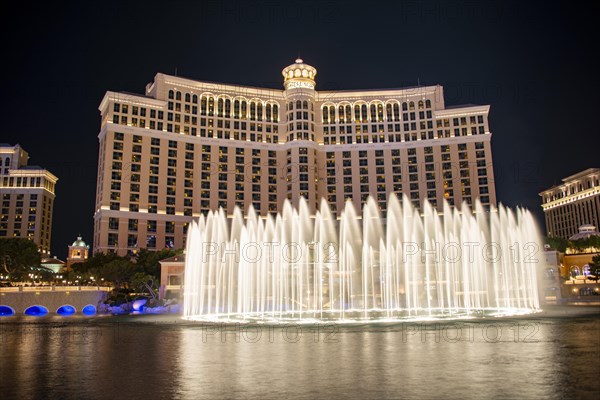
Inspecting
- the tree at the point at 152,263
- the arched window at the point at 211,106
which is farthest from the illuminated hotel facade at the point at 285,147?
the tree at the point at 152,263

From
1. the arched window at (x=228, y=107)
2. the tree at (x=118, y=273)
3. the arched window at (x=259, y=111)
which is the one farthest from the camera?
the arched window at (x=259, y=111)

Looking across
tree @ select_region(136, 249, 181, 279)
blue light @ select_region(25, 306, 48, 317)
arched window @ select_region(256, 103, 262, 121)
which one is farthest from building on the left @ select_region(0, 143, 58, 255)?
blue light @ select_region(25, 306, 48, 317)

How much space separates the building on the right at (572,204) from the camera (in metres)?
130

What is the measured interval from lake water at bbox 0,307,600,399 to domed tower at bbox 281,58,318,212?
89284mm

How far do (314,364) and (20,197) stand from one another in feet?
510

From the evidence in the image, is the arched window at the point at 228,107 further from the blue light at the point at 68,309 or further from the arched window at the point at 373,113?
the blue light at the point at 68,309

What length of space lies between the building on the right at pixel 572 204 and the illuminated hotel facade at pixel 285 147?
36.6m

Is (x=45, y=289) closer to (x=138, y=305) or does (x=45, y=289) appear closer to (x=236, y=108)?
(x=138, y=305)

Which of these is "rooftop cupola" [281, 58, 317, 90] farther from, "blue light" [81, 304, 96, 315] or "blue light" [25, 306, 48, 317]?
"blue light" [25, 306, 48, 317]

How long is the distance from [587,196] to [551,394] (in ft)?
464

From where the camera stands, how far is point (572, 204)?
14188 cm

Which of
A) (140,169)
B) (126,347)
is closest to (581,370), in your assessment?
(126,347)

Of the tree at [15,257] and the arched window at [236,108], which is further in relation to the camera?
the arched window at [236,108]

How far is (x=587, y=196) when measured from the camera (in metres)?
133
